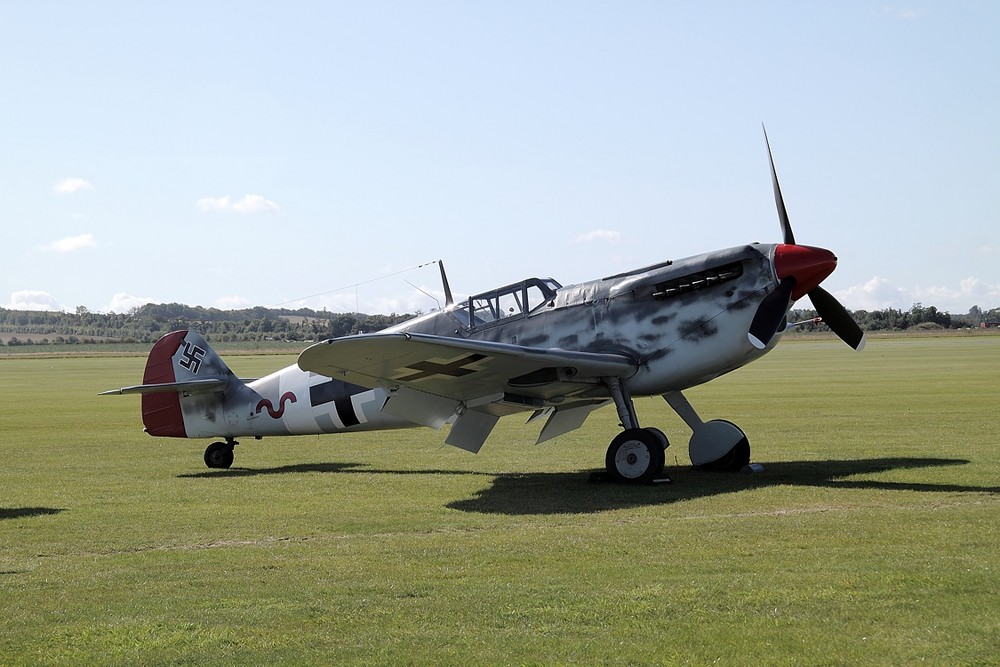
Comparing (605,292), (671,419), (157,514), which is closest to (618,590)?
(157,514)

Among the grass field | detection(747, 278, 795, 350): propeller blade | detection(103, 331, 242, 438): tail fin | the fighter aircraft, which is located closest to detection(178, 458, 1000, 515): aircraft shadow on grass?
the grass field

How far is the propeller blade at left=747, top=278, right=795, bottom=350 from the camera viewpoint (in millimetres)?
11625

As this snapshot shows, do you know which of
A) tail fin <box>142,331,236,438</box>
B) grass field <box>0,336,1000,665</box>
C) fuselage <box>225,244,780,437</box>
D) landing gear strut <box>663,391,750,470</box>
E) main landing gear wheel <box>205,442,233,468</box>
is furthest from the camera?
tail fin <box>142,331,236,438</box>

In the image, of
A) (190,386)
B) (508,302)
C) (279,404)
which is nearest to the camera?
(508,302)

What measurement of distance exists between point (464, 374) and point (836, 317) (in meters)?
4.98

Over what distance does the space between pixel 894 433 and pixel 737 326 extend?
21.3 ft

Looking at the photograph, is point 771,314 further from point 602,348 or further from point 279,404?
point 279,404

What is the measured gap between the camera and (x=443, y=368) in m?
11.4

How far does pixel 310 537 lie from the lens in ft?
28.7

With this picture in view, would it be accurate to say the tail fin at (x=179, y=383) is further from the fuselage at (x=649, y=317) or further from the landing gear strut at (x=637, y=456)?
the landing gear strut at (x=637, y=456)

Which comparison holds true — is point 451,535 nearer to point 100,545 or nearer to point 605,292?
point 100,545

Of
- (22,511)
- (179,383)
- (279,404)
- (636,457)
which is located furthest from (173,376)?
(636,457)

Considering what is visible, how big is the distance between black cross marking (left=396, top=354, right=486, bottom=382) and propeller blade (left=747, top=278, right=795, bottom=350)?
3.11 m

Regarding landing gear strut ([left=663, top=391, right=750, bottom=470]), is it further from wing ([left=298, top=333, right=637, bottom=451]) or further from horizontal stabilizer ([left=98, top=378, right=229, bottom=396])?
horizontal stabilizer ([left=98, top=378, right=229, bottom=396])
